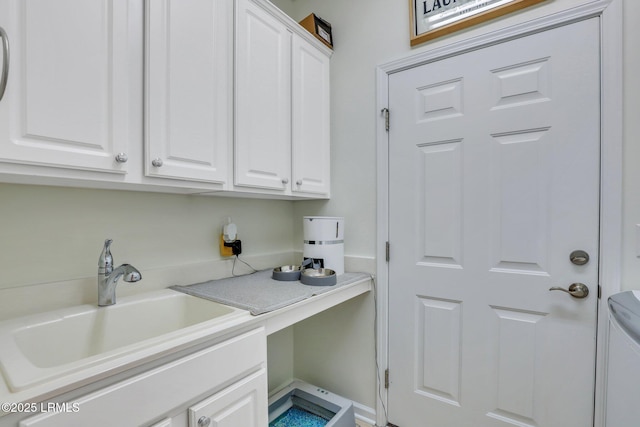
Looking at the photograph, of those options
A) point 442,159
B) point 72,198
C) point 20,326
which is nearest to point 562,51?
point 442,159

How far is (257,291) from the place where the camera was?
1417 mm

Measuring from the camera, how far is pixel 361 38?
189 centimetres

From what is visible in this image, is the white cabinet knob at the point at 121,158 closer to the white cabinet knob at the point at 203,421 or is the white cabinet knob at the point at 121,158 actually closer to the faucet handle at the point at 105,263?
the faucet handle at the point at 105,263

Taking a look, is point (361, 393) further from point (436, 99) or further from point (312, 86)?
point (312, 86)

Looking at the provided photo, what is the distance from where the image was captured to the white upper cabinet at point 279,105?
1451 millimetres

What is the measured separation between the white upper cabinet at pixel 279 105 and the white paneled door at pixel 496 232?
469mm

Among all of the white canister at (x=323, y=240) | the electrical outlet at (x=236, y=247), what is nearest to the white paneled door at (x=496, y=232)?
the white canister at (x=323, y=240)

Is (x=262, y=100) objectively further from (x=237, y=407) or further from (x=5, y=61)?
(x=237, y=407)

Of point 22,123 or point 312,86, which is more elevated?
point 312,86

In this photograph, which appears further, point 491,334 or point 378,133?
point 378,133

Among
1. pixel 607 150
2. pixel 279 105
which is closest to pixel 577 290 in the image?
pixel 607 150

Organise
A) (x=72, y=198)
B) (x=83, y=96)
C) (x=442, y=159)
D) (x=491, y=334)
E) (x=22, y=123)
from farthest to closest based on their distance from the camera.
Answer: (x=442, y=159)
(x=491, y=334)
(x=72, y=198)
(x=83, y=96)
(x=22, y=123)

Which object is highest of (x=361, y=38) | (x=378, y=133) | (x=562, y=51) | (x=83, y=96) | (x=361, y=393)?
(x=361, y=38)

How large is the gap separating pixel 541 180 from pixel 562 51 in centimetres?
57
